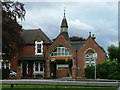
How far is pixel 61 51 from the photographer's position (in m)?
51.5

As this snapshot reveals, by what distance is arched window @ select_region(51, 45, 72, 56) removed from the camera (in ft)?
169

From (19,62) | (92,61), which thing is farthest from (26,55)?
(92,61)

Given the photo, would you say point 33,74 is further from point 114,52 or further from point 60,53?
point 114,52

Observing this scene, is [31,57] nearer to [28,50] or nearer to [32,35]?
[28,50]

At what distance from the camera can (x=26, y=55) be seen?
53531mm

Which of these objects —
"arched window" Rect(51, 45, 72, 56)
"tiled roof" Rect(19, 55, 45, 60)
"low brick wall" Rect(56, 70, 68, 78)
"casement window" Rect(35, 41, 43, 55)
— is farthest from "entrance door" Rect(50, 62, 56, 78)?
"casement window" Rect(35, 41, 43, 55)

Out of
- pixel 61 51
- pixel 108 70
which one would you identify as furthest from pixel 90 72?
pixel 61 51

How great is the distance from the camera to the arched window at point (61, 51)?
51469mm

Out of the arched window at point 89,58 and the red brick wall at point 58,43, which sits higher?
the red brick wall at point 58,43

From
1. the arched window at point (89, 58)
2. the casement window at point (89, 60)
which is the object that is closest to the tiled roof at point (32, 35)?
the arched window at point (89, 58)

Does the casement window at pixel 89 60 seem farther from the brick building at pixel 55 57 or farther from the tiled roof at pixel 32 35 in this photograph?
the tiled roof at pixel 32 35

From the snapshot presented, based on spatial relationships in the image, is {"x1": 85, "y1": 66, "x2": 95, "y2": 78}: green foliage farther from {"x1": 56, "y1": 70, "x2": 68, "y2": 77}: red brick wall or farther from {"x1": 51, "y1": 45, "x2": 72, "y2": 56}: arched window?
{"x1": 56, "y1": 70, "x2": 68, "y2": 77}: red brick wall

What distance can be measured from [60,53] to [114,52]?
10627 mm

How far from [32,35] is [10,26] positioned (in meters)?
15.7
